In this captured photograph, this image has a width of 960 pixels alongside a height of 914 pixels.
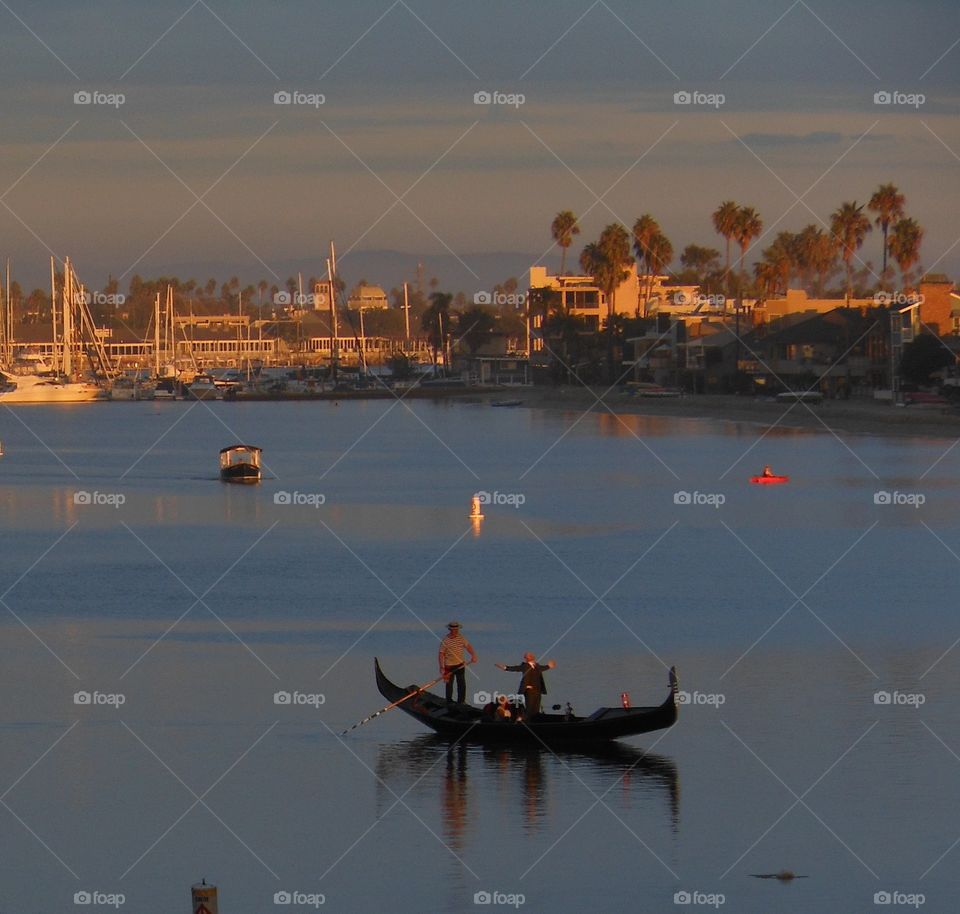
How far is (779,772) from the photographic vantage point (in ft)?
85.6

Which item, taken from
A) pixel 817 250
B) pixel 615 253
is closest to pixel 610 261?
pixel 615 253

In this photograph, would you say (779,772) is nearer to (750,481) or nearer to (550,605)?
(550,605)

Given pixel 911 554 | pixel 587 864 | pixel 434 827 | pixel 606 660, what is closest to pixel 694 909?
pixel 587 864

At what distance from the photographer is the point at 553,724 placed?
26453 millimetres

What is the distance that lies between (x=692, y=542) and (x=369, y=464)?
42052 mm
